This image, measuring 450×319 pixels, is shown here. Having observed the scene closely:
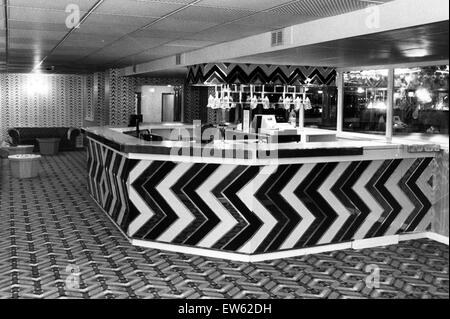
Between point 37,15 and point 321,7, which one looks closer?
point 321,7

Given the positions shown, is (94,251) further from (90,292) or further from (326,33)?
(326,33)

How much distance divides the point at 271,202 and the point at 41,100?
13.6 m

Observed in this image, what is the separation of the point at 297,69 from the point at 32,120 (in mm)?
10429

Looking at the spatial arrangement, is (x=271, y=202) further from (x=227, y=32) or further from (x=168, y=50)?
(x=168, y=50)

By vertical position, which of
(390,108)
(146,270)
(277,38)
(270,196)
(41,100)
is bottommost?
(146,270)

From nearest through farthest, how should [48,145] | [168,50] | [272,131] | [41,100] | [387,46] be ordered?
1. [387,46]
2. [168,50]
3. [272,131]
4. [48,145]
5. [41,100]

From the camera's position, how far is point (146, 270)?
15.3 feet

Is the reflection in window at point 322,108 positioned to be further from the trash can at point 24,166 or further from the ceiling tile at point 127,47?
the trash can at point 24,166

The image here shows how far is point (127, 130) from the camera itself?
8633 mm

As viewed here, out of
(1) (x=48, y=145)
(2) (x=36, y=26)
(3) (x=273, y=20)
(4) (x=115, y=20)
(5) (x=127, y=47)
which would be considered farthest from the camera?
(1) (x=48, y=145)

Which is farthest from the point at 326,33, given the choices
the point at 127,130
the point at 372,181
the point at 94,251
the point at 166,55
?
the point at 166,55

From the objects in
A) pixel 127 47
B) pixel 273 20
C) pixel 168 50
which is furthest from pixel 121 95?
pixel 273 20

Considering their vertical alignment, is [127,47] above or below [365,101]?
above
